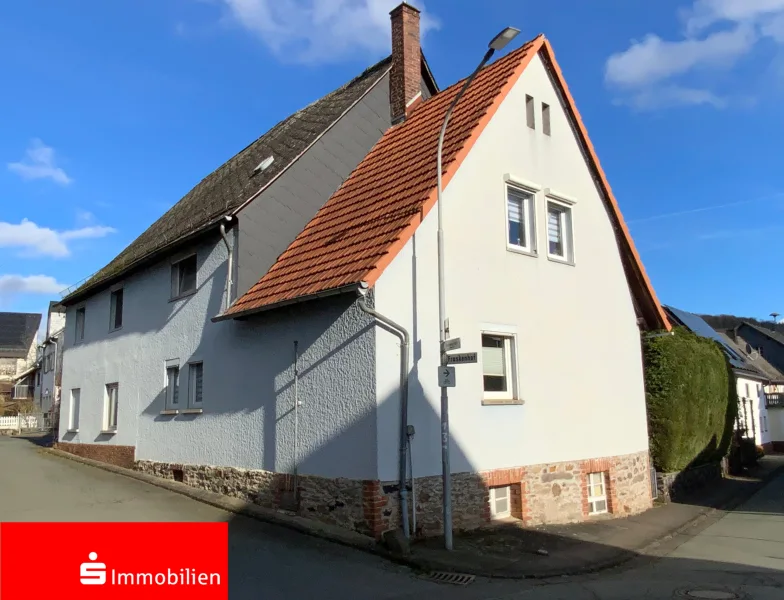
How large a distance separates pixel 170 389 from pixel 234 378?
3.26 metres

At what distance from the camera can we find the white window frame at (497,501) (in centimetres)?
1114

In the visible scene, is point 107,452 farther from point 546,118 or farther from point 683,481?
point 683,481

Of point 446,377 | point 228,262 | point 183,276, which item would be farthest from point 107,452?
point 446,377

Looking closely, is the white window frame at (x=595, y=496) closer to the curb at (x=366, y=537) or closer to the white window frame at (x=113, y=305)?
the curb at (x=366, y=537)

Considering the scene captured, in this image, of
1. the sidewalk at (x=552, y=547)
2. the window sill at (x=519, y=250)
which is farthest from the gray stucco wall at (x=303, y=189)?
the sidewalk at (x=552, y=547)

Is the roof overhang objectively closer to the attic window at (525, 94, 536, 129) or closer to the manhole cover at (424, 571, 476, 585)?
the manhole cover at (424, 571, 476, 585)

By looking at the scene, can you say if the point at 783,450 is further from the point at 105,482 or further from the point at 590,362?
the point at 105,482

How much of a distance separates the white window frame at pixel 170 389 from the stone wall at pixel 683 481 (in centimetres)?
1129

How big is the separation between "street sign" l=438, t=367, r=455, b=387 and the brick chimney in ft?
25.5

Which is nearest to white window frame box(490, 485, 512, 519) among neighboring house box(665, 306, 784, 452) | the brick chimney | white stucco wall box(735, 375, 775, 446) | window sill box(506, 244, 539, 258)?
window sill box(506, 244, 539, 258)

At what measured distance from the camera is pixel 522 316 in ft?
39.6

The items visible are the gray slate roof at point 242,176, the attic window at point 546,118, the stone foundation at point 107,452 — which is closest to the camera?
the attic window at point 546,118

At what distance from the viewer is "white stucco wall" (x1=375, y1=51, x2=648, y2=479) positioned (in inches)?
403

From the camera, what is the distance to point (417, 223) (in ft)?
33.9
